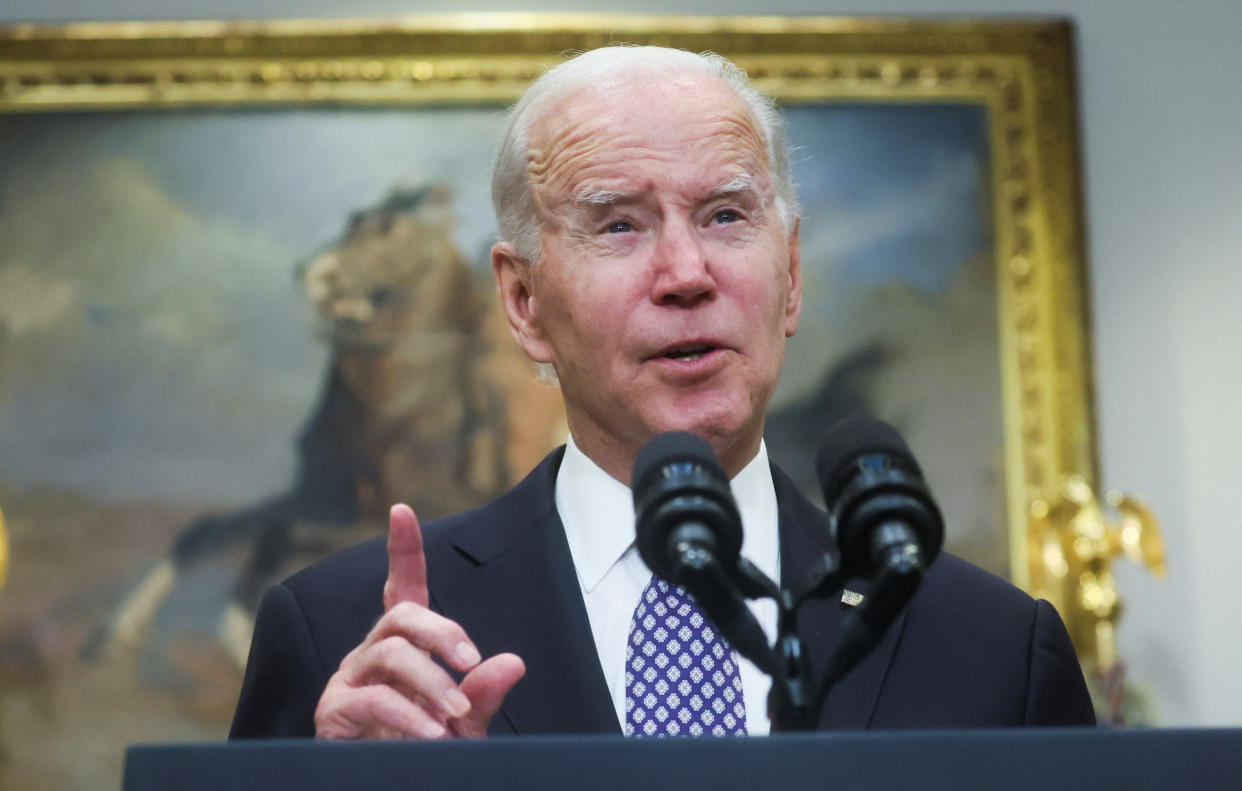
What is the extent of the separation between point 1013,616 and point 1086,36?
13.0 feet

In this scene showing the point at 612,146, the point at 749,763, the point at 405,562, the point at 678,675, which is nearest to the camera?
the point at 749,763

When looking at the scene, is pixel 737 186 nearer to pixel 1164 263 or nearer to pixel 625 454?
pixel 625 454

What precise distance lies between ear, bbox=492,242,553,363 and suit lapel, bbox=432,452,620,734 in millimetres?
193

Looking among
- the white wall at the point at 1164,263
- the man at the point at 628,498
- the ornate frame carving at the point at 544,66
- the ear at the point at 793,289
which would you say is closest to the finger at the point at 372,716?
the man at the point at 628,498

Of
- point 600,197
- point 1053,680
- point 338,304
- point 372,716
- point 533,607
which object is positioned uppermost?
point 600,197

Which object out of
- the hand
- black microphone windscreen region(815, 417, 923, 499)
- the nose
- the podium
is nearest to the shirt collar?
the nose

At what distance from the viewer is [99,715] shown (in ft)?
16.0

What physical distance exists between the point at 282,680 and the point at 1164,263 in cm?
413

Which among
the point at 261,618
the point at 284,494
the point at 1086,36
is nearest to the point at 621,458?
the point at 261,618

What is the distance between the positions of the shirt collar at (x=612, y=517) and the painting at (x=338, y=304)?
286cm

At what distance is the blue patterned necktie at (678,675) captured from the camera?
1889mm

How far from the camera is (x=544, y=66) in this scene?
5238 mm

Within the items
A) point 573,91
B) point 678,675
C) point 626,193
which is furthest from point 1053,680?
point 573,91

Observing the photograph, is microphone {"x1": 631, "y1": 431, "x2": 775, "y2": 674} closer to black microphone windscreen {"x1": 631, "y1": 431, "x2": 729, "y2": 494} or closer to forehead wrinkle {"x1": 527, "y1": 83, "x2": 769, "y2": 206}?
black microphone windscreen {"x1": 631, "y1": 431, "x2": 729, "y2": 494}
